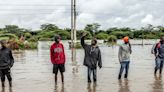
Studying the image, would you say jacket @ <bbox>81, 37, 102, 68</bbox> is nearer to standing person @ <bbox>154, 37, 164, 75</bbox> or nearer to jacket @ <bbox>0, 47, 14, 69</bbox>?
jacket @ <bbox>0, 47, 14, 69</bbox>

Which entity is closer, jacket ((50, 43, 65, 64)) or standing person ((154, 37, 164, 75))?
jacket ((50, 43, 65, 64))

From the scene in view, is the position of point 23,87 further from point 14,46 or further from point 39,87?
point 14,46

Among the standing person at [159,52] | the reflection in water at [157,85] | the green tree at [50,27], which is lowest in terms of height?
the green tree at [50,27]

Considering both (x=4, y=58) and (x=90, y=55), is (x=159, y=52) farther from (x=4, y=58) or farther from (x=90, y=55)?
(x=4, y=58)

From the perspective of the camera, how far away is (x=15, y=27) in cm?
11781

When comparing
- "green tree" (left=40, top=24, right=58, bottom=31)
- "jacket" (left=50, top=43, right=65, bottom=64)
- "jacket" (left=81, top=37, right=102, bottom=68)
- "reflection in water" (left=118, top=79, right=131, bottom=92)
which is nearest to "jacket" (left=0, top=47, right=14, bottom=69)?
"jacket" (left=50, top=43, right=65, bottom=64)

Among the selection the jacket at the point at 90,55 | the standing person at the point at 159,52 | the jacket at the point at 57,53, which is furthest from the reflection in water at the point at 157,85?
the jacket at the point at 57,53

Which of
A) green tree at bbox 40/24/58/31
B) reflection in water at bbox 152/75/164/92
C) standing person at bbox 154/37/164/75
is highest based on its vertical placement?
standing person at bbox 154/37/164/75

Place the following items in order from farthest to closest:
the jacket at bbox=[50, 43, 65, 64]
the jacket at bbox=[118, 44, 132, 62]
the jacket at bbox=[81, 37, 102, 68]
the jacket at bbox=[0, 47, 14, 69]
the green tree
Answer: the green tree → the jacket at bbox=[118, 44, 132, 62] → the jacket at bbox=[81, 37, 102, 68] → the jacket at bbox=[50, 43, 65, 64] → the jacket at bbox=[0, 47, 14, 69]

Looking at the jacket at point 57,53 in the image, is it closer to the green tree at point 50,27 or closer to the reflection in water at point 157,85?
the reflection in water at point 157,85

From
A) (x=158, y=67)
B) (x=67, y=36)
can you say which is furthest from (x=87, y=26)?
(x=158, y=67)

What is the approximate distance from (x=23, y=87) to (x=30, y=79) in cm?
253

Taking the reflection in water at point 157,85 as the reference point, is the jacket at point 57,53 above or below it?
above

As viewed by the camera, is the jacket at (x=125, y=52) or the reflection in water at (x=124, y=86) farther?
the jacket at (x=125, y=52)
